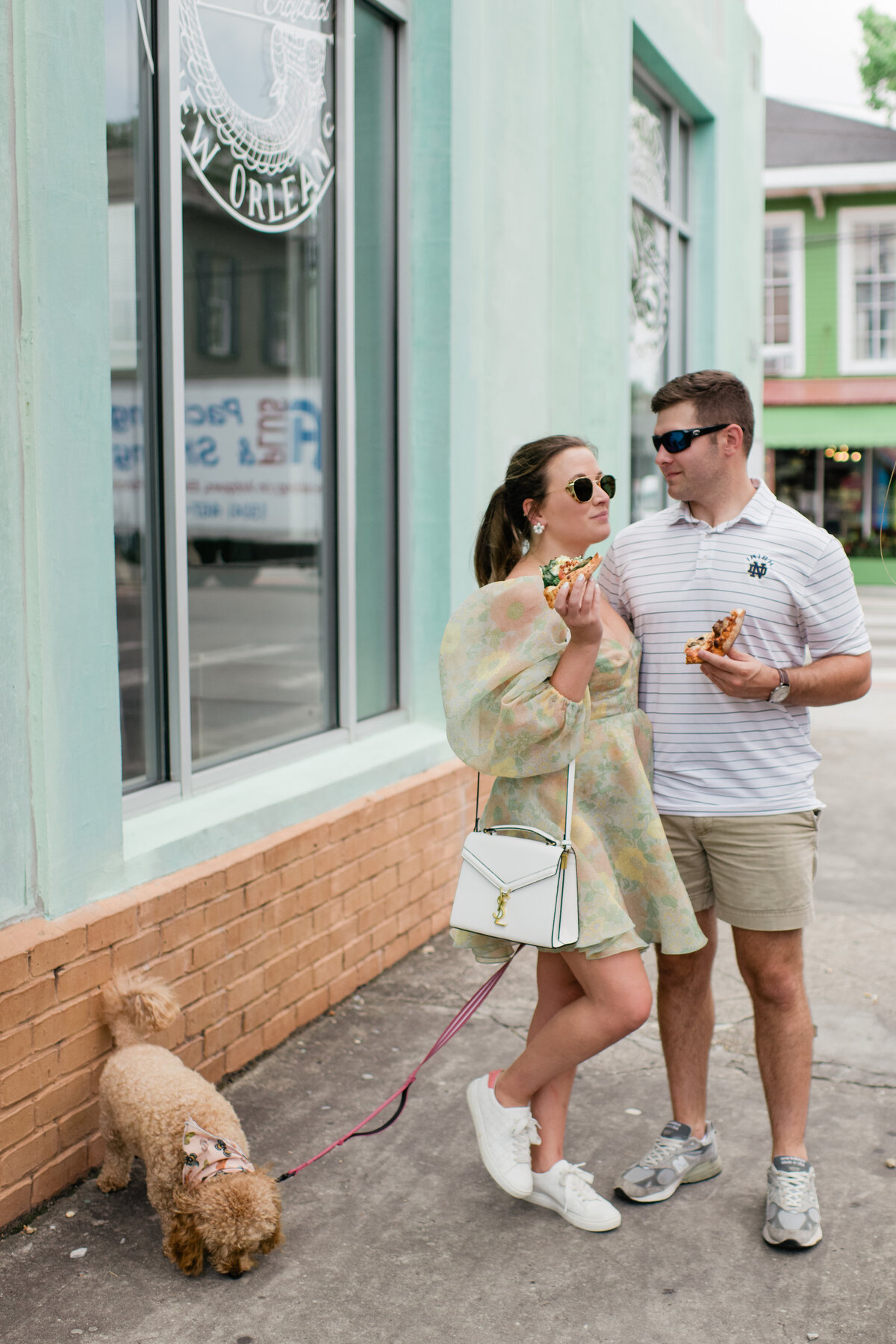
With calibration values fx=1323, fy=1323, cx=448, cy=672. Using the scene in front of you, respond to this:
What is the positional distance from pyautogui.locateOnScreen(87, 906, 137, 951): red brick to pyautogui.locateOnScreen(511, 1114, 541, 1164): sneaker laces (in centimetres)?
117

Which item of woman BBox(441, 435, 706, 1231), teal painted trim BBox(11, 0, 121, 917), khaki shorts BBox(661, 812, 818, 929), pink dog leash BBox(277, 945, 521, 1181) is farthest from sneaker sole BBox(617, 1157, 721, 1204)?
teal painted trim BBox(11, 0, 121, 917)

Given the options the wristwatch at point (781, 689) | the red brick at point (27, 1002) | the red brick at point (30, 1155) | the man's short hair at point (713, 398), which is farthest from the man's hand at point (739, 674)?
the red brick at point (30, 1155)

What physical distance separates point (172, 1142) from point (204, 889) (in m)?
0.95

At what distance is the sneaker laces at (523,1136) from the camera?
3.30 meters

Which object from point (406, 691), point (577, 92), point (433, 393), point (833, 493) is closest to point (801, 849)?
point (406, 691)

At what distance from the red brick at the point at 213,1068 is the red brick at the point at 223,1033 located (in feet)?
0.06

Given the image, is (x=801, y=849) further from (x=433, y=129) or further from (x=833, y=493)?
(x=833, y=493)

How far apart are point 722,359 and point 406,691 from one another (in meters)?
5.81

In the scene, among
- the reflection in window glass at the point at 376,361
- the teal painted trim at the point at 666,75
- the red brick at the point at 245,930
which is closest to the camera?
the red brick at the point at 245,930

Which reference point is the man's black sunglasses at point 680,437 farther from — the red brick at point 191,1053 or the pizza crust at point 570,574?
the red brick at point 191,1053

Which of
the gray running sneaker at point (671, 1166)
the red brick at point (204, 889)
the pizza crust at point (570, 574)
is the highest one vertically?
the pizza crust at point (570, 574)

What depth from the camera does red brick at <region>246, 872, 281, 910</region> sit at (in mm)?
4246

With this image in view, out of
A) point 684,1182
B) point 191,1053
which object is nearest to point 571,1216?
point 684,1182

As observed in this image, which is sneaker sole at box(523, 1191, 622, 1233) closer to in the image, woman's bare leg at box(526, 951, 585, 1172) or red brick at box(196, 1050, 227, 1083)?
woman's bare leg at box(526, 951, 585, 1172)
